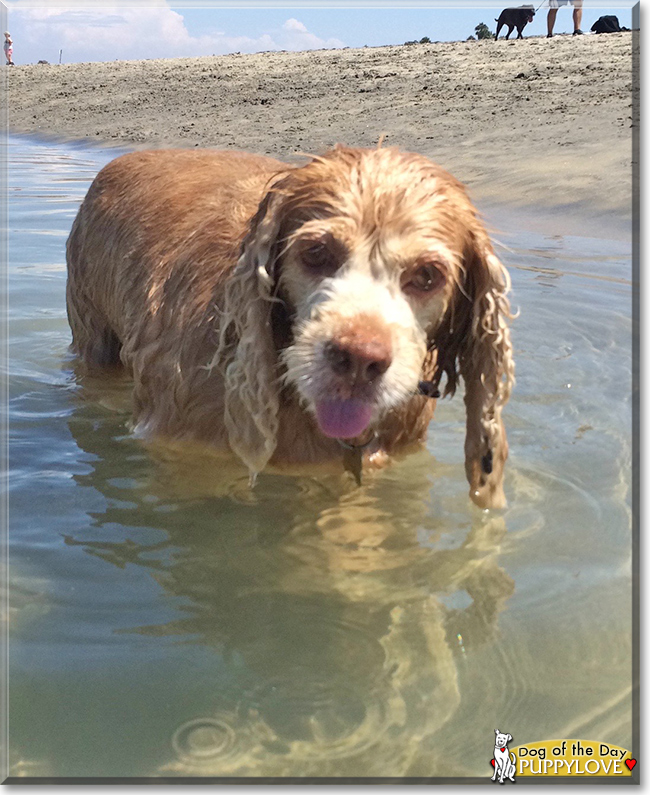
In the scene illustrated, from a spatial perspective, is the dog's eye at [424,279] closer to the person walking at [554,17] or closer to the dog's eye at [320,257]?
the dog's eye at [320,257]

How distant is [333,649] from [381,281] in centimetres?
121

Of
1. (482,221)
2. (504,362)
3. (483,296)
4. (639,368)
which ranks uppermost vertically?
(482,221)

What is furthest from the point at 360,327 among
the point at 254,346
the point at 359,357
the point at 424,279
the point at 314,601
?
the point at 314,601

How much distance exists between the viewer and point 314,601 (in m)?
3.46

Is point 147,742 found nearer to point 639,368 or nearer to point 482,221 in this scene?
point 482,221

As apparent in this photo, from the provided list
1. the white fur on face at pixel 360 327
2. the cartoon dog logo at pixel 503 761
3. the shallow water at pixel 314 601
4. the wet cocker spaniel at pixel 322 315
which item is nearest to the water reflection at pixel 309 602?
the shallow water at pixel 314 601

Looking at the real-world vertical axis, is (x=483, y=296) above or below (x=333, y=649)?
above

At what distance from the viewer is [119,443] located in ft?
15.9

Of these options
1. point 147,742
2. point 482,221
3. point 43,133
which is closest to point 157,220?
point 482,221

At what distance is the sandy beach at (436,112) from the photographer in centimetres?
1022

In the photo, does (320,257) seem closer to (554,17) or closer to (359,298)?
(359,298)

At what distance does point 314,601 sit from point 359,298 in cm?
108

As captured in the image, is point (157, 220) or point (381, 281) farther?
point (157, 220)

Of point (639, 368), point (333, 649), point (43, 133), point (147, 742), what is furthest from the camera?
point (43, 133)
